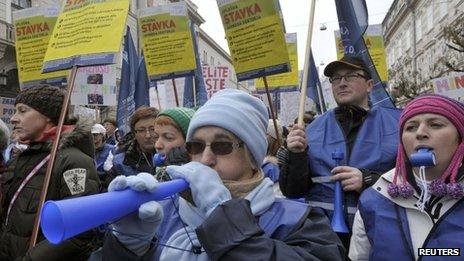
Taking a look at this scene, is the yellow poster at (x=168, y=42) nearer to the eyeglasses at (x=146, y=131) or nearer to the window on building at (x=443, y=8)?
the eyeglasses at (x=146, y=131)

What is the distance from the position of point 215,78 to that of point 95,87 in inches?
94.2

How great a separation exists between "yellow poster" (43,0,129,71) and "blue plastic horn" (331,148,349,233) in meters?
1.47

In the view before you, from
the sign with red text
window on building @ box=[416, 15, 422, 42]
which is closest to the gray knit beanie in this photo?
the sign with red text

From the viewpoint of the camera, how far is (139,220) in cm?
150

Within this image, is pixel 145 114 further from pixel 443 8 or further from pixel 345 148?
pixel 443 8

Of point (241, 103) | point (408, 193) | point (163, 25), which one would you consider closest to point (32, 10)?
point (163, 25)

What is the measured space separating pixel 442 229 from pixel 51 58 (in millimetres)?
2475

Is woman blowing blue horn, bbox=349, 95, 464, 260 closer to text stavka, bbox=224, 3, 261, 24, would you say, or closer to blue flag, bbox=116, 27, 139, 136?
text stavka, bbox=224, 3, 261, 24

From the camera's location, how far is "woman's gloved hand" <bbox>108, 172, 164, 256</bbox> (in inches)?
51.7

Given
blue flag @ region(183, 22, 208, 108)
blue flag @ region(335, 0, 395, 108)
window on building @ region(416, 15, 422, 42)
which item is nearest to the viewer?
blue flag @ region(335, 0, 395, 108)

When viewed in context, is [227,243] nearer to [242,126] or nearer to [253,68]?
[242,126]

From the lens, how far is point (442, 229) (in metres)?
2.03

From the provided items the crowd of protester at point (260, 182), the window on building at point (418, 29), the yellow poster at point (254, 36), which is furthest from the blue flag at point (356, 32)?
the window on building at point (418, 29)

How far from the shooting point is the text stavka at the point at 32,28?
4727 mm
